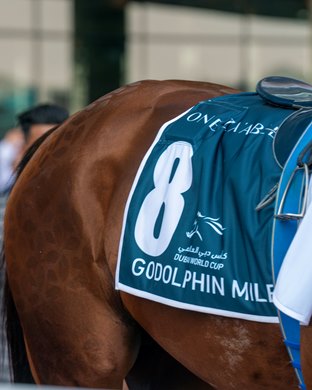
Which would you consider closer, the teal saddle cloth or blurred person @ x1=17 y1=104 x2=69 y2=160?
the teal saddle cloth

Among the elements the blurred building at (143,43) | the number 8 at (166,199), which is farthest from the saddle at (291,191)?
the blurred building at (143,43)

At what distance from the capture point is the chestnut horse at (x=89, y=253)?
270 cm

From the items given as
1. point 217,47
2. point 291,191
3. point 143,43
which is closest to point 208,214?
point 291,191

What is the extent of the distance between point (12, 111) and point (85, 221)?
42.9 ft

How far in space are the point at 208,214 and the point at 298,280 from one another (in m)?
0.39

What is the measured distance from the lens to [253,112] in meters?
2.55

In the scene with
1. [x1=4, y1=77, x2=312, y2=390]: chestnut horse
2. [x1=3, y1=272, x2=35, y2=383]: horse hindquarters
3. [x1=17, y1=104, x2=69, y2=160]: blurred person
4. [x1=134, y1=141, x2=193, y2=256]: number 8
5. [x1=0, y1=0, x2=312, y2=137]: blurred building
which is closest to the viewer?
[x1=134, y1=141, x2=193, y2=256]: number 8

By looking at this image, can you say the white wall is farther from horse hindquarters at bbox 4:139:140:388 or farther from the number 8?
the number 8

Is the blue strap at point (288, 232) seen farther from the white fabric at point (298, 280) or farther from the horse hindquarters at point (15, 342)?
the horse hindquarters at point (15, 342)

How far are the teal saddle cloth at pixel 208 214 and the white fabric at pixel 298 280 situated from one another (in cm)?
13

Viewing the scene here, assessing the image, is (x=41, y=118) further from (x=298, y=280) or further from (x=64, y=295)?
(x=298, y=280)

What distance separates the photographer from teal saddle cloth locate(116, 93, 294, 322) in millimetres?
2322

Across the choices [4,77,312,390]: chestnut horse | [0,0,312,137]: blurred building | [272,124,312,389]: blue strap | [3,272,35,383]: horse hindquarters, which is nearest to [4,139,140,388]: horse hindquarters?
[4,77,312,390]: chestnut horse

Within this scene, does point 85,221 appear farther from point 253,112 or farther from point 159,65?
point 159,65
